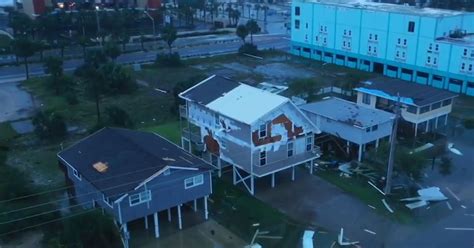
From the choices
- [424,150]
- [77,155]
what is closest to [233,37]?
[424,150]

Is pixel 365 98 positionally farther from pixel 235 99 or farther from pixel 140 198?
pixel 140 198

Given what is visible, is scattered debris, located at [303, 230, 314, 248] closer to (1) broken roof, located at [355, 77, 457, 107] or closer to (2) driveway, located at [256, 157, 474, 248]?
(2) driveway, located at [256, 157, 474, 248]

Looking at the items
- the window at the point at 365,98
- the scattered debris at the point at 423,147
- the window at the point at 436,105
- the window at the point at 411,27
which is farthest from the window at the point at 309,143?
the window at the point at 411,27

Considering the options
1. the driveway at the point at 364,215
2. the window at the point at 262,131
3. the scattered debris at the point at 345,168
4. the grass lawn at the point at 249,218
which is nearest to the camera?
the driveway at the point at 364,215

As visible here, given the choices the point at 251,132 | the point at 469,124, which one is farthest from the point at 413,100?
the point at 251,132

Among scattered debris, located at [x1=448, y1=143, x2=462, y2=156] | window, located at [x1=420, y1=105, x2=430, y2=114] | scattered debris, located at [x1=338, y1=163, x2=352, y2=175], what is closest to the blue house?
scattered debris, located at [x1=338, y1=163, x2=352, y2=175]

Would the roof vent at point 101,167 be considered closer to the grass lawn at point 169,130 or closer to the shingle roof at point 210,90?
the shingle roof at point 210,90

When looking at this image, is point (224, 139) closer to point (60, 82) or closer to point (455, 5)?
point (60, 82)
